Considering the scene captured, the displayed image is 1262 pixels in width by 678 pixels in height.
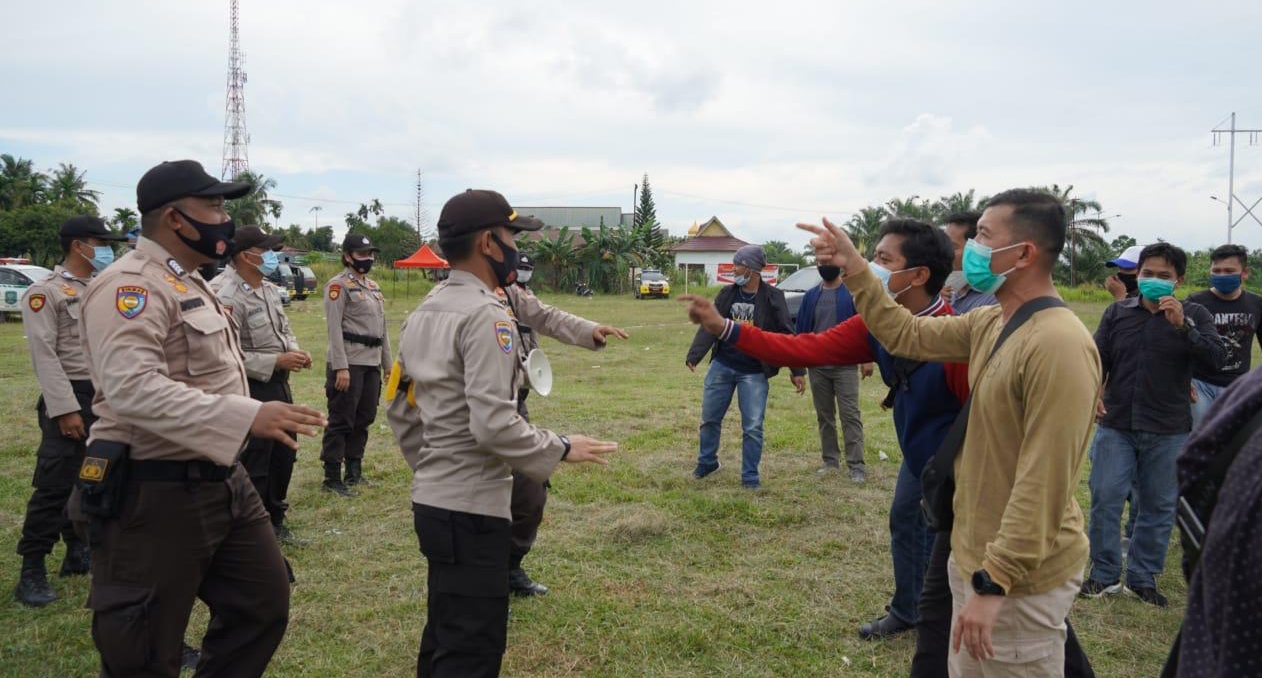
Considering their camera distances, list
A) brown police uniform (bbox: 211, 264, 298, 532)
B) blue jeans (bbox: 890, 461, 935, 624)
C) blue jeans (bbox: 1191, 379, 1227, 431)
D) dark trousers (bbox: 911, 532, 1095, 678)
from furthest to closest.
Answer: brown police uniform (bbox: 211, 264, 298, 532), blue jeans (bbox: 1191, 379, 1227, 431), blue jeans (bbox: 890, 461, 935, 624), dark trousers (bbox: 911, 532, 1095, 678)

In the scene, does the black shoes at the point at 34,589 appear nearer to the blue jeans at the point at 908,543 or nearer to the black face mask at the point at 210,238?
the black face mask at the point at 210,238

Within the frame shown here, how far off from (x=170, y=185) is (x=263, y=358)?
2.71m

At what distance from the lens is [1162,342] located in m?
4.83

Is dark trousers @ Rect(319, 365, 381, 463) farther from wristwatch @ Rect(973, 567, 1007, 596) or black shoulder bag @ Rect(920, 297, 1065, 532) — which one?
wristwatch @ Rect(973, 567, 1007, 596)

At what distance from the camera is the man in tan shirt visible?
2.26 meters

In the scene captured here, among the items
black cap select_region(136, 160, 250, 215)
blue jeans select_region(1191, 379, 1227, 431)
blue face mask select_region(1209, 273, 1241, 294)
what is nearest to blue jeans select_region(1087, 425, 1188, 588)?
blue jeans select_region(1191, 379, 1227, 431)

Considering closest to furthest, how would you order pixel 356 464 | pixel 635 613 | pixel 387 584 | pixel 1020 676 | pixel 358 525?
1. pixel 1020 676
2. pixel 635 613
3. pixel 387 584
4. pixel 358 525
5. pixel 356 464

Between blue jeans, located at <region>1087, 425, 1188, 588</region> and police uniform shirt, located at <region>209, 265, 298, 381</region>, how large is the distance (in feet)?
17.5

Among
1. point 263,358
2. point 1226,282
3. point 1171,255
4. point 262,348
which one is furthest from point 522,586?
point 1226,282

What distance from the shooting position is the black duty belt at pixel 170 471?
9.20 ft

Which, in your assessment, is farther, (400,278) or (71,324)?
(400,278)

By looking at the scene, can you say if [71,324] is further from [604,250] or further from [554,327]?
[604,250]

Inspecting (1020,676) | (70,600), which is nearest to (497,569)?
(1020,676)

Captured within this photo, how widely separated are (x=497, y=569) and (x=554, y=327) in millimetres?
1871
